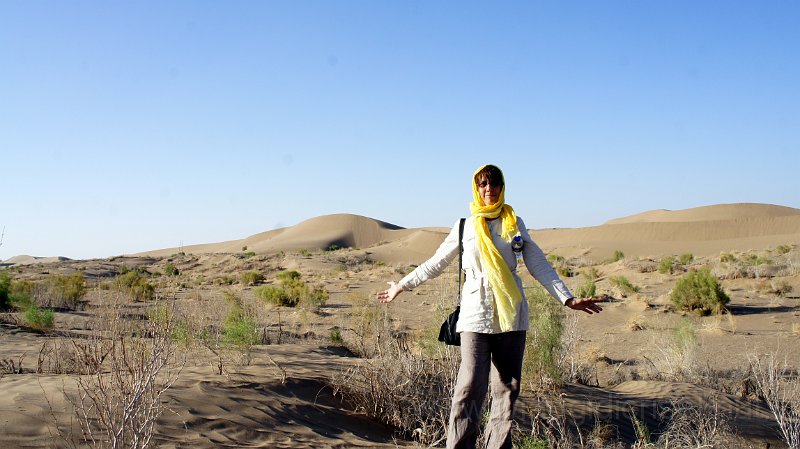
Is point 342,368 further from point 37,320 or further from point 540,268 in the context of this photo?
point 37,320

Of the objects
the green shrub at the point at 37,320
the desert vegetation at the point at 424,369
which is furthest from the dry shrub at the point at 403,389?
the green shrub at the point at 37,320

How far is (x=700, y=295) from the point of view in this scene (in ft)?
56.3

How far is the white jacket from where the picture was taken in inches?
163

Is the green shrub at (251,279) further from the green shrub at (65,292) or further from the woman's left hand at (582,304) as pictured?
the woman's left hand at (582,304)

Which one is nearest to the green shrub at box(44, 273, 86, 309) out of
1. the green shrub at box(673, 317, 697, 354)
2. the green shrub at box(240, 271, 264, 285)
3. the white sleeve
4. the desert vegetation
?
the desert vegetation

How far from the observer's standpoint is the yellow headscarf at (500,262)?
4.12m

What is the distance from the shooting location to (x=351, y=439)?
5609mm

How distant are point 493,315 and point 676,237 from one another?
80.5 m

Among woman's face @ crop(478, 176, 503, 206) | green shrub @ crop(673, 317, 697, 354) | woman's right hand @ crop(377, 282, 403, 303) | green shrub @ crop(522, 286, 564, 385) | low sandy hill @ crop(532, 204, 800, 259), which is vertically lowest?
green shrub @ crop(673, 317, 697, 354)

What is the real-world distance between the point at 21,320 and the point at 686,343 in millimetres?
13612

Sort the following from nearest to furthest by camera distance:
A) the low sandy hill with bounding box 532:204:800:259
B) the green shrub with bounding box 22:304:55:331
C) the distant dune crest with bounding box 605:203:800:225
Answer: the green shrub with bounding box 22:304:55:331 → the low sandy hill with bounding box 532:204:800:259 → the distant dune crest with bounding box 605:203:800:225

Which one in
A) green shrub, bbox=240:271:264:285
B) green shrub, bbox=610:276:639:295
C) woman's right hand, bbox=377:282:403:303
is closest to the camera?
woman's right hand, bbox=377:282:403:303

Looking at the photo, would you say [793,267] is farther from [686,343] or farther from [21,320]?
[21,320]

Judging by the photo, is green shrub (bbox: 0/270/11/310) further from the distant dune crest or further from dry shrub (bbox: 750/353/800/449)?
the distant dune crest
